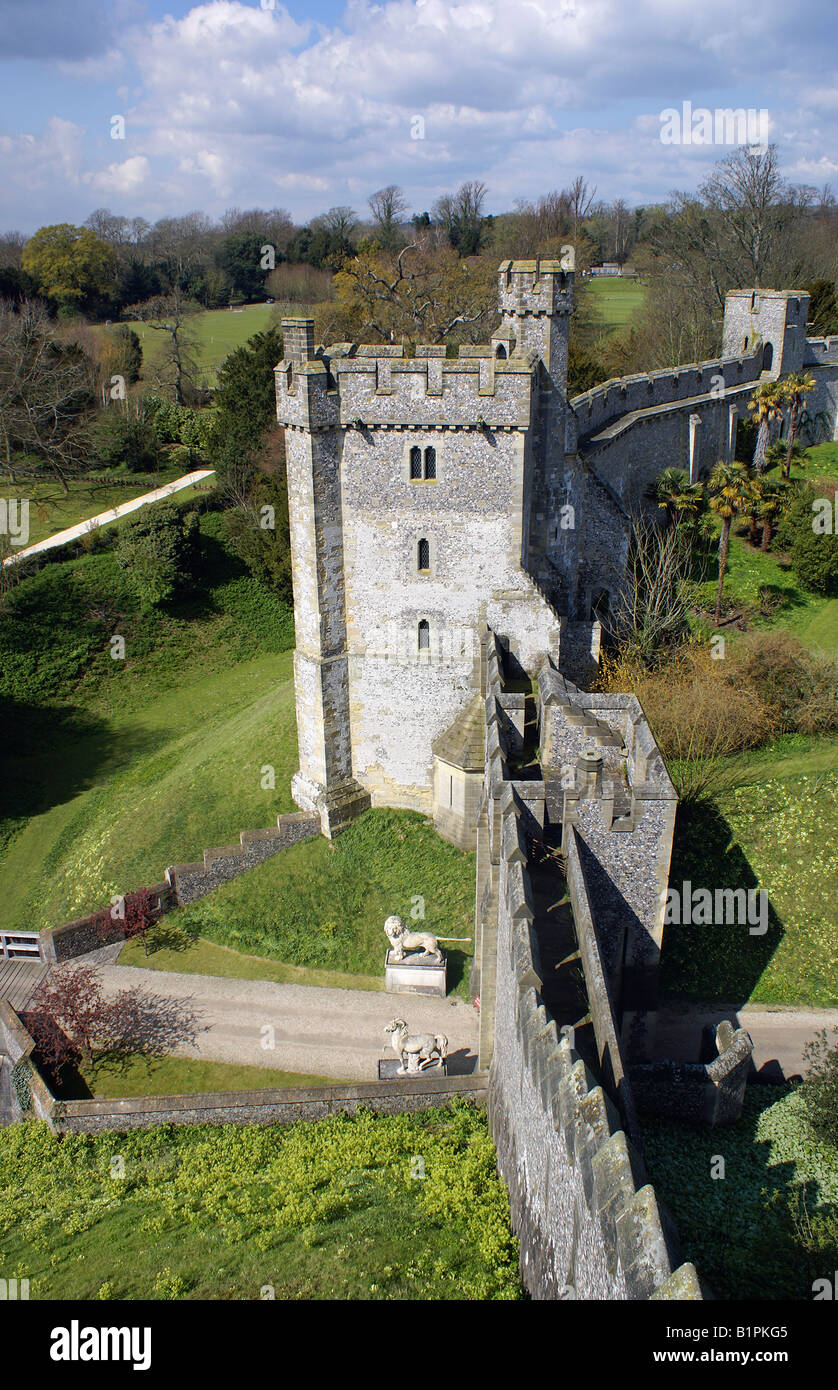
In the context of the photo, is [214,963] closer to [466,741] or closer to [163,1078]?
[163,1078]

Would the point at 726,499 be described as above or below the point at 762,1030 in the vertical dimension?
above

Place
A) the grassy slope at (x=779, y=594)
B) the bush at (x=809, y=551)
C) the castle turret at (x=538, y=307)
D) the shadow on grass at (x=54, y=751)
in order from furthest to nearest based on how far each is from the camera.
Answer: the bush at (x=809, y=551)
the grassy slope at (x=779, y=594)
the shadow on grass at (x=54, y=751)
the castle turret at (x=538, y=307)

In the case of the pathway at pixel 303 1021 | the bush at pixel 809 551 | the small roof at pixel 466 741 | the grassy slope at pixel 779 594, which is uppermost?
the bush at pixel 809 551

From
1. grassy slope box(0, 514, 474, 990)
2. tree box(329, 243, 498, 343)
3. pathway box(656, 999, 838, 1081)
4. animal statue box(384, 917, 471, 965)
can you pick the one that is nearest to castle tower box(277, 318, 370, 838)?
grassy slope box(0, 514, 474, 990)

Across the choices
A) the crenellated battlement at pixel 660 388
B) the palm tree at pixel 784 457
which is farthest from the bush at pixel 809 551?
the crenellated battlement at pixel 660 388

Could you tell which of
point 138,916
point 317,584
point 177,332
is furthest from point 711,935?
point 177,332

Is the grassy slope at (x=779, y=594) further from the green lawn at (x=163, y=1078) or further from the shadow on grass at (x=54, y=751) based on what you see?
the green lawn at (x=163, y=1078)
